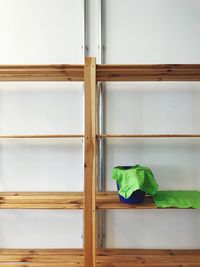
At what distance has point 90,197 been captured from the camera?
1.49 meters

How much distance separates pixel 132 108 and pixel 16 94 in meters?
0.93

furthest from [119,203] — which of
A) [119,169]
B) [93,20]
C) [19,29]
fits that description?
[19,29]

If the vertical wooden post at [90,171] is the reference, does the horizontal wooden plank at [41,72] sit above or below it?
above

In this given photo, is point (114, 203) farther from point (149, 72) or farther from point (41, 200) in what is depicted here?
point (149, 72)

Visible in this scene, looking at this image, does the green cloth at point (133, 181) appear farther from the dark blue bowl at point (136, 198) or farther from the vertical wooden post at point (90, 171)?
the vertical wooden post at point (90, 171)

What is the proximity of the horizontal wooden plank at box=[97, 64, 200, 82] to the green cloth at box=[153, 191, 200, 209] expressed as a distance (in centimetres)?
85

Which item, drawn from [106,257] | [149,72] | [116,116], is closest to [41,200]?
[106,257]

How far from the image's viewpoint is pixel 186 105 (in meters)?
1.90

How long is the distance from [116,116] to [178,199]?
759 millimetres

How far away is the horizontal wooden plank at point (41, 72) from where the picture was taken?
154 centimetres

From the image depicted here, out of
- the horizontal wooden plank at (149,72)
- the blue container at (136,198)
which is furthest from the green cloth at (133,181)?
the horizontal wooden plank at (149,72)

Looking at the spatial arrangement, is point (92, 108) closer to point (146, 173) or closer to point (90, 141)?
point (90, 141)

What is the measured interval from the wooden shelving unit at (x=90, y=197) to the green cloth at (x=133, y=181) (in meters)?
0.10

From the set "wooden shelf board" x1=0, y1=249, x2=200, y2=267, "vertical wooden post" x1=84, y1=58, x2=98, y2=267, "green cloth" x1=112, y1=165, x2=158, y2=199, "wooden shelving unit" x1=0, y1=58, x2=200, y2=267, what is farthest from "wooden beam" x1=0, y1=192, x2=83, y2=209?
"wooden shelf board" x1=0, y1=249, x2=200, y2=267
